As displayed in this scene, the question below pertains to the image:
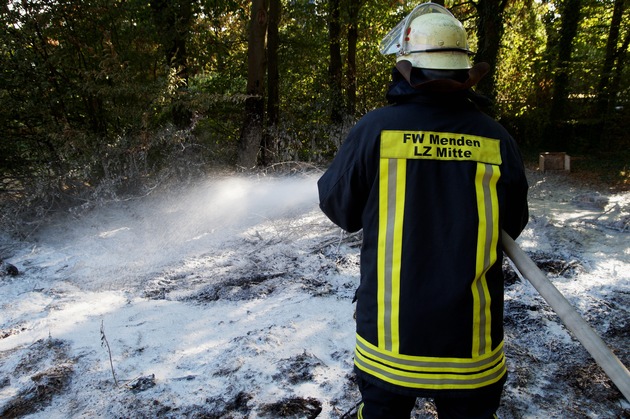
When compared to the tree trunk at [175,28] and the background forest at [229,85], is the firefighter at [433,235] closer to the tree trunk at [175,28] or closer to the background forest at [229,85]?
the background forest at [229,85]

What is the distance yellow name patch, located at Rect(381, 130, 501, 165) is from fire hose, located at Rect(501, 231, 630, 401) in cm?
43

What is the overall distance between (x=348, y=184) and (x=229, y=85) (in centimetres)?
977

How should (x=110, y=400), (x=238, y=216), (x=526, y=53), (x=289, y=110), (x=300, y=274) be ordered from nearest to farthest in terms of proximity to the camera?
(x=110, y=400) < (x=300, y=274) < (x=238, y=216) < (x=289, y=110) < (x=526, y=53)

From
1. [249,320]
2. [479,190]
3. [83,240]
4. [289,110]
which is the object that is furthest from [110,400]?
[289,110]

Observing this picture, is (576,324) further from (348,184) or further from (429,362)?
(348,184)

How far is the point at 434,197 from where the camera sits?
1.51 meters

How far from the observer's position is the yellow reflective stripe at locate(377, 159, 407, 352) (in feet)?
5.00

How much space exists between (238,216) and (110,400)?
3315 millimetres

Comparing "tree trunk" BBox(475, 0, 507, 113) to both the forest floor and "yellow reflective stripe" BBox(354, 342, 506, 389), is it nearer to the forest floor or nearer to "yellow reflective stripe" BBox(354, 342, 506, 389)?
the forest floor

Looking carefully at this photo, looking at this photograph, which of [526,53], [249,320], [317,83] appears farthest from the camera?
[526,53]

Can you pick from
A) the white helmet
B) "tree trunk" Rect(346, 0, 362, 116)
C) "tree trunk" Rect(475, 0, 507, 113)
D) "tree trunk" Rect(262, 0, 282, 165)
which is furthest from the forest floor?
"tree trunk" Rect(475, 0, 507, 113)

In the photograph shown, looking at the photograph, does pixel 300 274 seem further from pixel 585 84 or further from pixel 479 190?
pixel 585 84

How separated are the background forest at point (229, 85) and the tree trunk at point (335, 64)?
0.04 meters

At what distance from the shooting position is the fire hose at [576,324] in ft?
4.92
